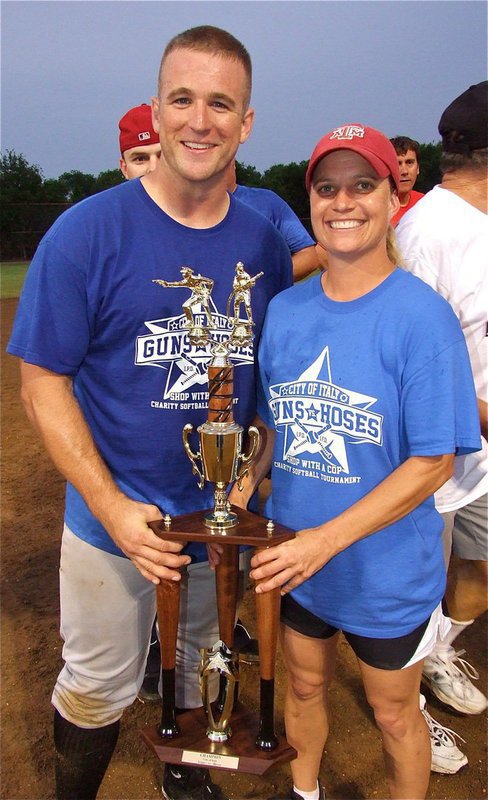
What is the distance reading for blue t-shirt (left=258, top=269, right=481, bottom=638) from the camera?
1779 millimetres

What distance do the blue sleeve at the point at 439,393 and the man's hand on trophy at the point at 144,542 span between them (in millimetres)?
694

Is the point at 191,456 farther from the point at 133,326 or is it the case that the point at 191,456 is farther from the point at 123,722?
the point at 123,722

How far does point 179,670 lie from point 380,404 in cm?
133

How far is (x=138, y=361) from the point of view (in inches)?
79.1

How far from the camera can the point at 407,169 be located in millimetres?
5188

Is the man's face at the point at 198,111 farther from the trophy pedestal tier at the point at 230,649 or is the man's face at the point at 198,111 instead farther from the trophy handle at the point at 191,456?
the trophy pedestal tier at the point at 230,649

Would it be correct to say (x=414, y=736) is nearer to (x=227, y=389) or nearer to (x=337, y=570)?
(x=337, y=570)

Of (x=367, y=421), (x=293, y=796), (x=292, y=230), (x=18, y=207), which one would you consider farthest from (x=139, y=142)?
(x=18, y=207)

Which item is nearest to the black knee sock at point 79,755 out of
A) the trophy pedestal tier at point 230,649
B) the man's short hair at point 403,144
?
the trophy pedestal tier at point 230,649

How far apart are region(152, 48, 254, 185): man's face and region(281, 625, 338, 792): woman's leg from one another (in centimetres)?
140

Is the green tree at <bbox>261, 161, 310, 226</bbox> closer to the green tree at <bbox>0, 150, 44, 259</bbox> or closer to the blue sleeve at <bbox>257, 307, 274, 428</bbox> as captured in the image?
the green tree at <bbox>0, 150, 44, 259</bbox>

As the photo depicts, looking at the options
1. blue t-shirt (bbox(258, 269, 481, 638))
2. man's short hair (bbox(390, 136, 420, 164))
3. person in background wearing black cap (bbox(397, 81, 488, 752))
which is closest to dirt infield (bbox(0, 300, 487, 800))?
person in background wearing black cap (bbox(397, 81, 488, 752))

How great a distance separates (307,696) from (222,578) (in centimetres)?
48

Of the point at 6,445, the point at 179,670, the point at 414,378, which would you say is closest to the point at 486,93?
the point at 414,378
